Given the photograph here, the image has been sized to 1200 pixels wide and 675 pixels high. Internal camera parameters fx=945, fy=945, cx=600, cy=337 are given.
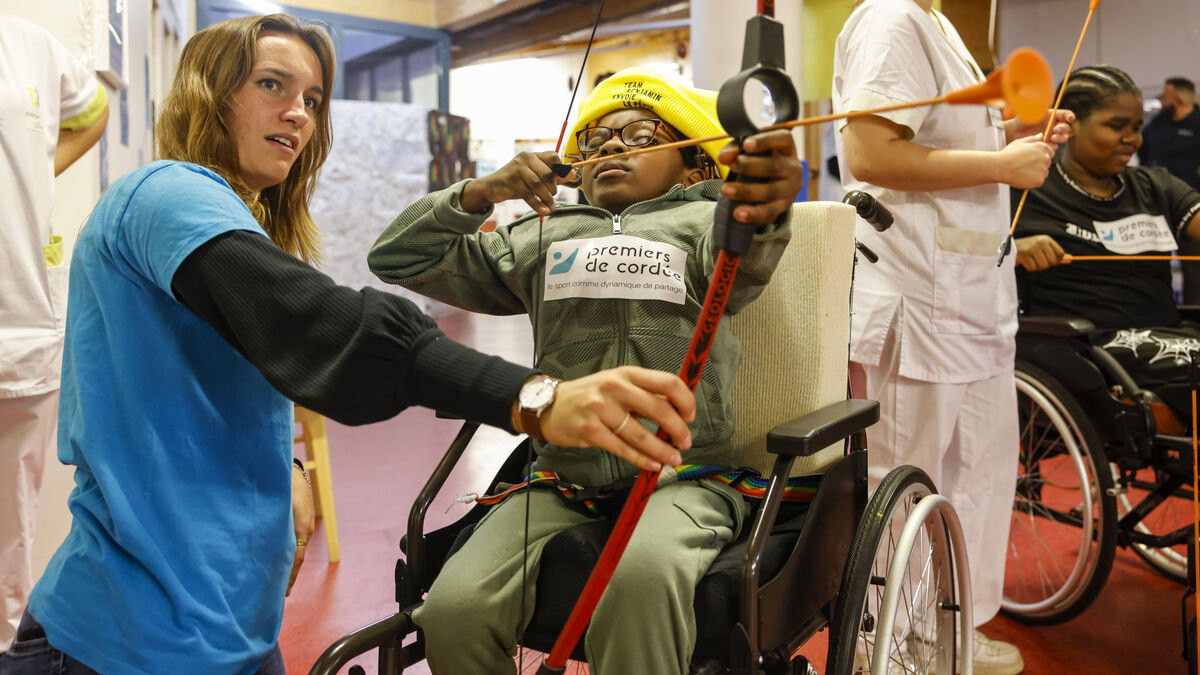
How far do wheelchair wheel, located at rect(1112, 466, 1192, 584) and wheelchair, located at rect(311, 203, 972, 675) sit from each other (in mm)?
1088

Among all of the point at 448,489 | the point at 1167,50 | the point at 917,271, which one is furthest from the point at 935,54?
the point at 1167,50

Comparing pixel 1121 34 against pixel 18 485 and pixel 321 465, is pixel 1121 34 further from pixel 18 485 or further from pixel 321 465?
pixel 18 485

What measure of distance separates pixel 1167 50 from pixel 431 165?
567 cm

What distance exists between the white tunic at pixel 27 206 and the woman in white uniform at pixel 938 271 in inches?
64.0

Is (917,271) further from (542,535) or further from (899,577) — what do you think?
(542,535)

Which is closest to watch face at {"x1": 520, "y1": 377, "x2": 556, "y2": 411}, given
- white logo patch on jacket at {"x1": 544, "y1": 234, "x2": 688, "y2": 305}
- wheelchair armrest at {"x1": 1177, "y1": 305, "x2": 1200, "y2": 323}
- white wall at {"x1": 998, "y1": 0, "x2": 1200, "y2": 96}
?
white logo patch on jacket at {"x1": 544, "y1": 234, "x2": 688, "y2": 305}

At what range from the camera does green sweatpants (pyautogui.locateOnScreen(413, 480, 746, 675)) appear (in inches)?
44.0

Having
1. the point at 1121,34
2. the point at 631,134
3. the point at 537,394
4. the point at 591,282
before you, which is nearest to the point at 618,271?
the point at 591,282

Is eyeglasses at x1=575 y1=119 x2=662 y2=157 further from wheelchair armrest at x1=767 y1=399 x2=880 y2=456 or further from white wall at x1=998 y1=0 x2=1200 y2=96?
white wall at x1=998 y1=0 x2=1200 y2=96

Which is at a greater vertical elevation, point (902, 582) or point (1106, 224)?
point (1106, 224)

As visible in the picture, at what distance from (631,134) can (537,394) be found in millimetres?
939

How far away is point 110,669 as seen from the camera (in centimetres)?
85

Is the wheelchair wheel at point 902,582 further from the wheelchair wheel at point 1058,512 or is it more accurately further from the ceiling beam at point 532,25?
the ceiling beam at point 532,25

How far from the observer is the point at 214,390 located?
89cm
